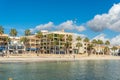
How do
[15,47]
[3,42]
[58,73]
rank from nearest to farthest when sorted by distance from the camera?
[58,73] < [3,42] < [15,47]

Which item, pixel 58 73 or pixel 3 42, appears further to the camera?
pixel 3 42

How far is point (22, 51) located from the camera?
192 meters

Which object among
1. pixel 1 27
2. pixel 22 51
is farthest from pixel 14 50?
pixel 1 27

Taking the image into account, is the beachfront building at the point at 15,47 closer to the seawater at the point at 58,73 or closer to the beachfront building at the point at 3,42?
the beachfront building at the point at 3,42

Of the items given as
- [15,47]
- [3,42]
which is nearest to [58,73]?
[3,42]

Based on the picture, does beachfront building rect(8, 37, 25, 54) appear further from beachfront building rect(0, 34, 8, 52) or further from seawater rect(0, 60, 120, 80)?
seawater rect(0, 60, 120, 80)

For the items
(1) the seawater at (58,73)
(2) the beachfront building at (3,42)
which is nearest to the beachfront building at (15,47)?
(2) the beachfront building at (3,42)

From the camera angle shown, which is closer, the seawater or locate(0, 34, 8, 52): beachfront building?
the seawater

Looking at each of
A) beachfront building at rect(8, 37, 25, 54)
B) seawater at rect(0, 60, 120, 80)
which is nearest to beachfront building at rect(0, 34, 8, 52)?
beachfront building at rect(8, 37, 25, 54)

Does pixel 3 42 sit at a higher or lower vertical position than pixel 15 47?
higher

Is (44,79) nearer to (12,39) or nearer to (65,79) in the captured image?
(65,79)

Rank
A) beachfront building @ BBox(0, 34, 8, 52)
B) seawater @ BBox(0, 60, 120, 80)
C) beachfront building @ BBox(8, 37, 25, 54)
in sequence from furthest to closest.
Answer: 1. beachfront building @ BBox(8, 37, 25, 54)
2. beachfront building @ BBox(0, 34, 8, 52)
3. seawater @ BBox(0, 60, 120, 80)

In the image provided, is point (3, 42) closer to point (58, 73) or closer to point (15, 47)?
point (15, 47)

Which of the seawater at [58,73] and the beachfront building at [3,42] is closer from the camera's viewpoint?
the seawater at [58,73]
